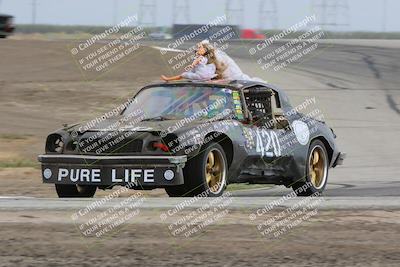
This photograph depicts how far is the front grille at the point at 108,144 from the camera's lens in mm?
10867

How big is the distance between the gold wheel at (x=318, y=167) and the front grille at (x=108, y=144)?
2942mm

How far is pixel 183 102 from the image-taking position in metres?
11.9

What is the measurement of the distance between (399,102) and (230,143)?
17355 mm

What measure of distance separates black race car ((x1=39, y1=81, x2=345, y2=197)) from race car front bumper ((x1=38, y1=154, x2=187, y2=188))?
0.03ft

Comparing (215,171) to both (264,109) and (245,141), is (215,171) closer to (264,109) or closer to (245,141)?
(245,141)

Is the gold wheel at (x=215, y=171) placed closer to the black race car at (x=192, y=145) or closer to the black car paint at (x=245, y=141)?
the black race car at (x=192, y=145)

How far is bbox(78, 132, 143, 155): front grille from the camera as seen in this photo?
35.7 ft

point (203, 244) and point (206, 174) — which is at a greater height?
point (203, 244)

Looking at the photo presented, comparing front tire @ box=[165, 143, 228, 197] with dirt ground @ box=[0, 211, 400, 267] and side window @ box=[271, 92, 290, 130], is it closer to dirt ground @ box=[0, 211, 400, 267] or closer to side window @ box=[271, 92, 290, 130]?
side window @ box=[271, 92, 290, 130]

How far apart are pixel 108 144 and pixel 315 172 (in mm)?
3333

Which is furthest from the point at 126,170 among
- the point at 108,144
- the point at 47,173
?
the point at 47,173

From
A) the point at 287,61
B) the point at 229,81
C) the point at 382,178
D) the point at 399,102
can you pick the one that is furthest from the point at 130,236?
the point at 287,61

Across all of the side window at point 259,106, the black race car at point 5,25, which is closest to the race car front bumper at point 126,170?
the side window at point 259,106

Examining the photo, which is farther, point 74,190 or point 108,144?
point 74,190
